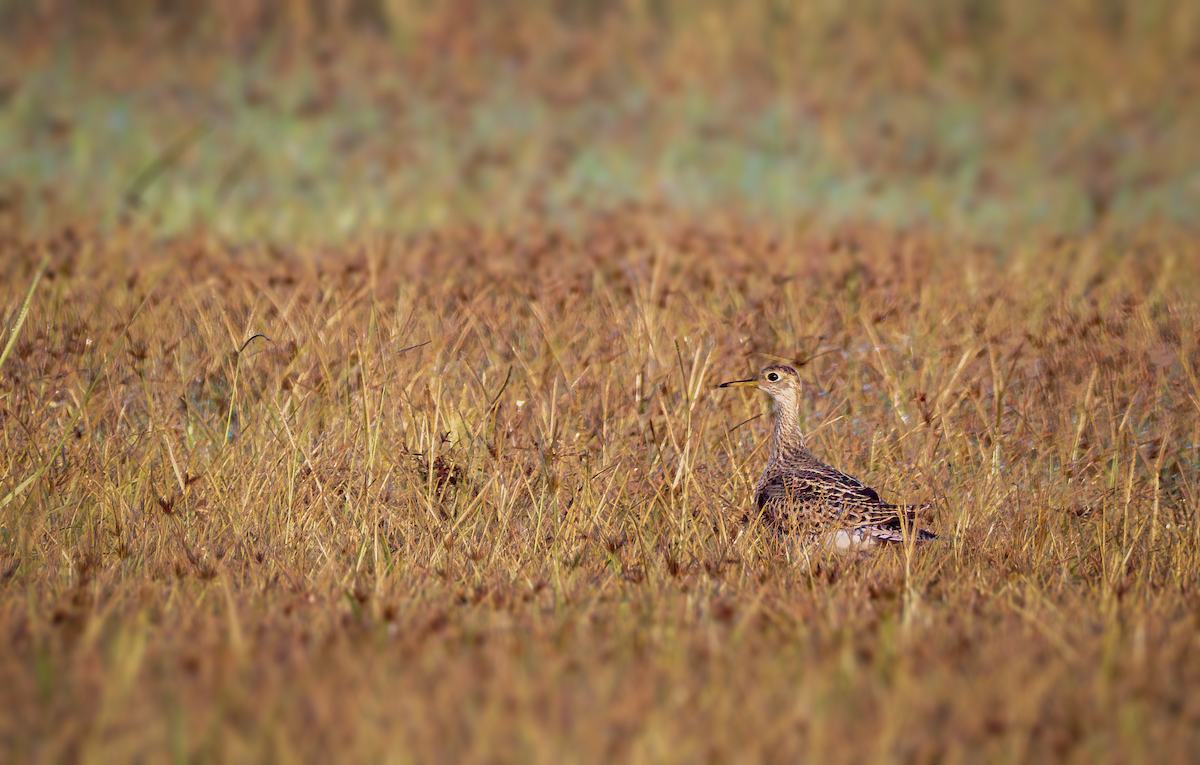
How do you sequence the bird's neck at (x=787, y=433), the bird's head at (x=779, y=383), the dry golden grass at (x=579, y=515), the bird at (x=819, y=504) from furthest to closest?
the bird's head at (x=779, y=383) < the bird's neck at (x=787, y=433) < the bird at (x=819, y=504) < the dry golden grass at (x=579, y=515)

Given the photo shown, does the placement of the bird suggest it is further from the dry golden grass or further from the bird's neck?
the dry golden grass

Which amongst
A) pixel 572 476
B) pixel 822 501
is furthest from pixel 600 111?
pixel 822 501

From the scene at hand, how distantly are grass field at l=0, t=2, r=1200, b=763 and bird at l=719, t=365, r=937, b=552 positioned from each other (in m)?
0.13

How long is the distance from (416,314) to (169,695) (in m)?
4.34

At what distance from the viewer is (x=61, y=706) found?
3361mm

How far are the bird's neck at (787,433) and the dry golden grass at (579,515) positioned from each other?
251 mm

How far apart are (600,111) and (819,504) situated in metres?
12.8

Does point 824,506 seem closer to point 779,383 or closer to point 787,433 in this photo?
point 787,433

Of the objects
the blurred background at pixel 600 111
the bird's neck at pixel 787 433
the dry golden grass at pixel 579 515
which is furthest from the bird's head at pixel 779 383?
the blurred background at pixel 600 111

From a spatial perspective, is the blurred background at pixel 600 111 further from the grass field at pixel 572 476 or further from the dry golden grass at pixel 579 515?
the dry golden grass at pixel 579 515

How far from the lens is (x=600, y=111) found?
17.7m

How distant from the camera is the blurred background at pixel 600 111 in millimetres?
14383

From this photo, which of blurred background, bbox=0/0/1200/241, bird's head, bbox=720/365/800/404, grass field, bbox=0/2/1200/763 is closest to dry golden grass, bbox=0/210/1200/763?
grass field, bbox=0/2/1200/763

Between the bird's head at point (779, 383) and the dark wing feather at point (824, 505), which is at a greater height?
the bird's head at point (779, 383)
